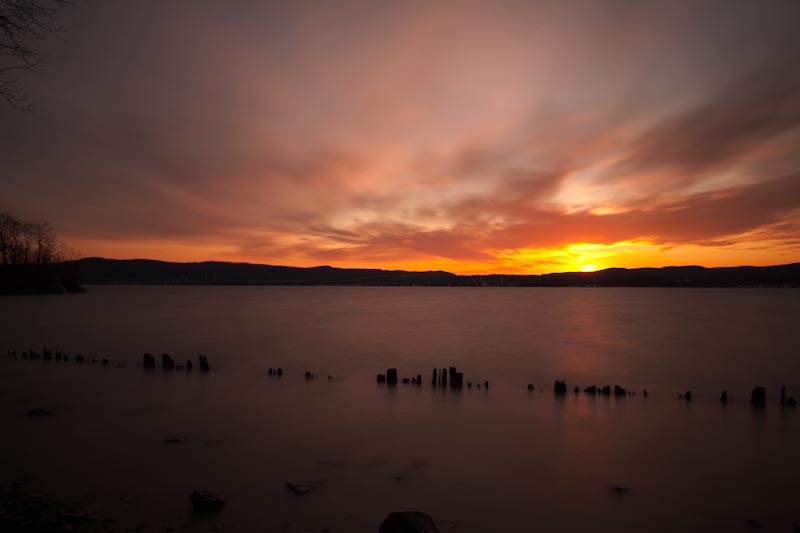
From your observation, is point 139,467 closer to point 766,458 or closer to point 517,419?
point 517,419

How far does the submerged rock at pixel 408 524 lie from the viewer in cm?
534

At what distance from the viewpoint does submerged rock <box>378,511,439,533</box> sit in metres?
5.34

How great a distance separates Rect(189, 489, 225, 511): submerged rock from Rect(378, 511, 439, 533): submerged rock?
3.76 m

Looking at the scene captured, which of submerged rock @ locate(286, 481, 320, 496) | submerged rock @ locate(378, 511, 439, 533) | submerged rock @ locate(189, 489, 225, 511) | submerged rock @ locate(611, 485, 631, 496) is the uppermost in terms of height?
submerged rock @ locate(378, 511, 439, 533)

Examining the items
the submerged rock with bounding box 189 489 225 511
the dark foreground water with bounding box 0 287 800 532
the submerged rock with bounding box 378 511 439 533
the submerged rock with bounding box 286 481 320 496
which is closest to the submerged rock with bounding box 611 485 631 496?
the dark foreground water with bounding box 0 287 800 532

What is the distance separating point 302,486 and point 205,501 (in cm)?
186

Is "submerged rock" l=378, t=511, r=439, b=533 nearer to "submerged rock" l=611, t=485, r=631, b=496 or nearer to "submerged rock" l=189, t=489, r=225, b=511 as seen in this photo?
"submerged rock" l=189, t=489, r=225, b=511

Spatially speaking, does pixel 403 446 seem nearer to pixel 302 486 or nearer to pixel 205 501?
pixel 302 486

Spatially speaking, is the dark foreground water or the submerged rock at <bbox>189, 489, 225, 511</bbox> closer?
the submerged rock at <bbox>189, 489, 225, 511</bbox>

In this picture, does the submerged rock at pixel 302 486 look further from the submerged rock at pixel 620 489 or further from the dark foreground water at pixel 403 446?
the submerged rock at pixel 620 489

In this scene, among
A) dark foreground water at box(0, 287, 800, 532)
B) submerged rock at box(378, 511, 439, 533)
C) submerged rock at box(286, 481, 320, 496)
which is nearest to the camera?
submerged rock at box(378, 511, 439, 533)

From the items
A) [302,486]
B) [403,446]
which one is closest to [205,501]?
[302,486]

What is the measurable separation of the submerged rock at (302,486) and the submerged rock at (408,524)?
3.40m

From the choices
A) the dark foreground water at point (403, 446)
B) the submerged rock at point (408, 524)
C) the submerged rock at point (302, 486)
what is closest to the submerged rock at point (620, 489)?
the dark foreground water at point (403, 446)
